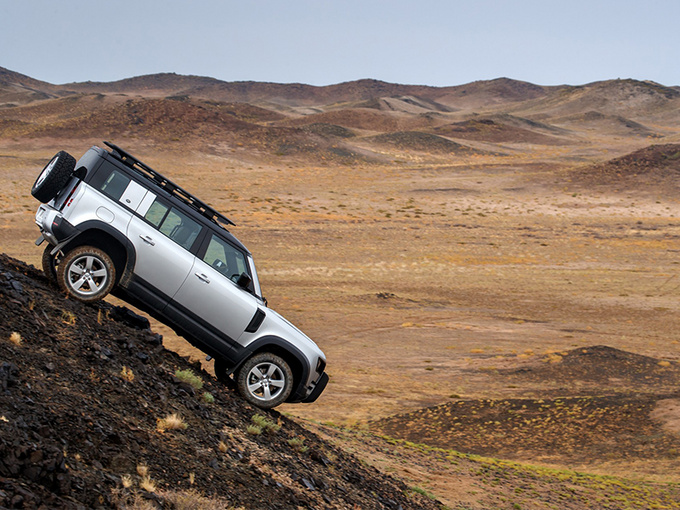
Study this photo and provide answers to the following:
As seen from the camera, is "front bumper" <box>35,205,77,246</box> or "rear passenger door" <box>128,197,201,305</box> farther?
"rear passenger door" <box>128,197,201,305</box>

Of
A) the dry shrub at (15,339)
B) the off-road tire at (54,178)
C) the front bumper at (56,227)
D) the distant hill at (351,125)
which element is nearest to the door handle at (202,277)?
the front bumper at (56,227)

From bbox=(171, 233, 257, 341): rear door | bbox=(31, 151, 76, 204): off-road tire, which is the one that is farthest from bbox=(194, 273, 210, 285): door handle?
bbox=(31, 151, 76, 204): off-road tire

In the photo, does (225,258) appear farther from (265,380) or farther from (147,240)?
(265,380)

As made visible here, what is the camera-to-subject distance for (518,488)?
11.8 m

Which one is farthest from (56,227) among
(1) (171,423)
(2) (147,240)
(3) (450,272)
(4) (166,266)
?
(3) (450,272)

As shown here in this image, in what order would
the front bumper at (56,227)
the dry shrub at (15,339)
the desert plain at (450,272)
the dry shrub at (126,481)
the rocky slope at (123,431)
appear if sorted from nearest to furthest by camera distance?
the rocky slope at (123,431)
the dry shrub at (126,481)
the dry shrub at (15,339)
the front bumper at (56,227)
the desert plain at (450,272)

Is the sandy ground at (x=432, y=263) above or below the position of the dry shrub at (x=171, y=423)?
above

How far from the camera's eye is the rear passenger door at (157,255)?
8070 mm

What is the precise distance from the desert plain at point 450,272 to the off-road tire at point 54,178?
6.69 m

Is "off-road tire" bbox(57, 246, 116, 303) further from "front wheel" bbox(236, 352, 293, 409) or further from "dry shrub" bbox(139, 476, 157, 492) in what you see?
"dry shrub" bbox(139, 476, 157, 492)

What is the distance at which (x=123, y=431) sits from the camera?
5.57 meters

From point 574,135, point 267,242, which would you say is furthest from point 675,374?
point 574,135

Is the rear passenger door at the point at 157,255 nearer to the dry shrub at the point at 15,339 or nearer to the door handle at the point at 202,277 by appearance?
the door handle at the point at 202,277

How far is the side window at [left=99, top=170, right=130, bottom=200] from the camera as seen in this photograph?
326 inches
